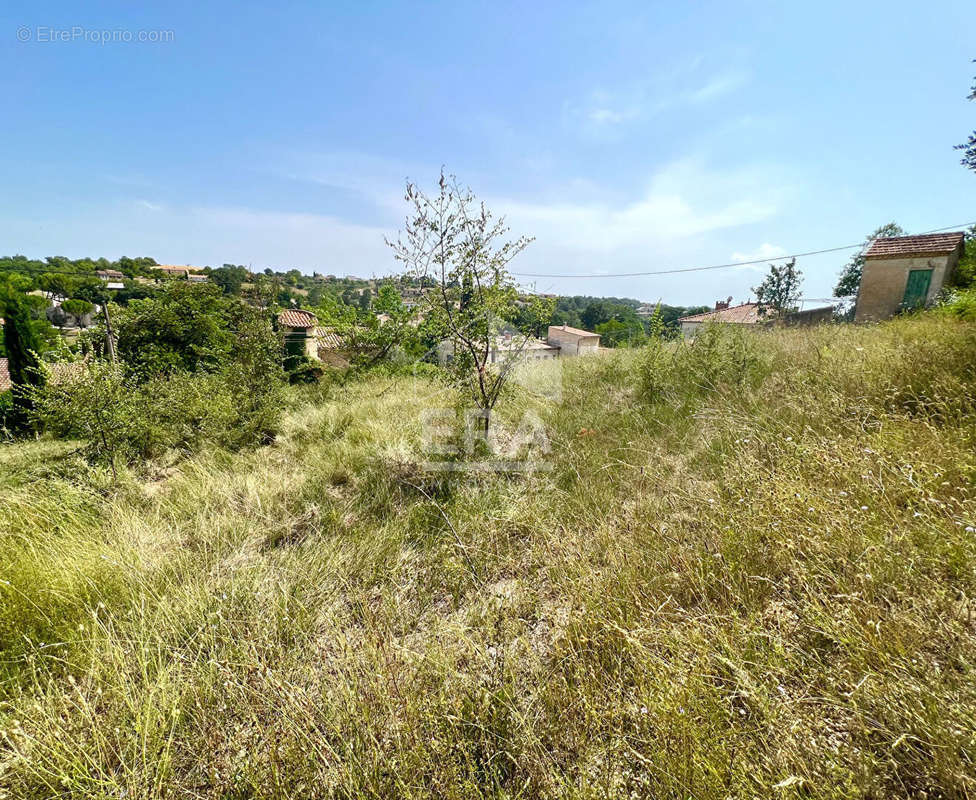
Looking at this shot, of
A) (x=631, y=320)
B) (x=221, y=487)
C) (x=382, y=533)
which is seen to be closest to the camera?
(x=382, y=533)

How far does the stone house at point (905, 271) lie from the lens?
11305 mm

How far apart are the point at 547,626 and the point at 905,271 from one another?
1774 centimetres

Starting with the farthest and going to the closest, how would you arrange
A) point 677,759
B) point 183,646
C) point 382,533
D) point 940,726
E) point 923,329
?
point 923,329, point 382,533, point 183,646, point 677,759, point 940,726

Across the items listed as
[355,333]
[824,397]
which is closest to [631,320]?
[355,333]

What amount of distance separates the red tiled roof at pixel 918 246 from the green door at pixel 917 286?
0.58 metres

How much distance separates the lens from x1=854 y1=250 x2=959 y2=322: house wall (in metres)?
11.3

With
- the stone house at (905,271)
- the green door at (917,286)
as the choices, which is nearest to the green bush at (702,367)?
the stone house at (905,271)

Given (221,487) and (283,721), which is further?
(221,487)

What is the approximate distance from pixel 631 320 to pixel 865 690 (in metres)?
58.1

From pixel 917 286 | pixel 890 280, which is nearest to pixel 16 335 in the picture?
pixel 890 280

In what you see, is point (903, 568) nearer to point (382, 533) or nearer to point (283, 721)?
point (283, 721)

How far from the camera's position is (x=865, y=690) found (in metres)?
1.11

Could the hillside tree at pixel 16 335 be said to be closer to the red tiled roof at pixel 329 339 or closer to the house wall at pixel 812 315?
the red tiled roof at pixel 329 339

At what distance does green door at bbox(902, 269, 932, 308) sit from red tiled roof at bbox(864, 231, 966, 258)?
58 centimetres
